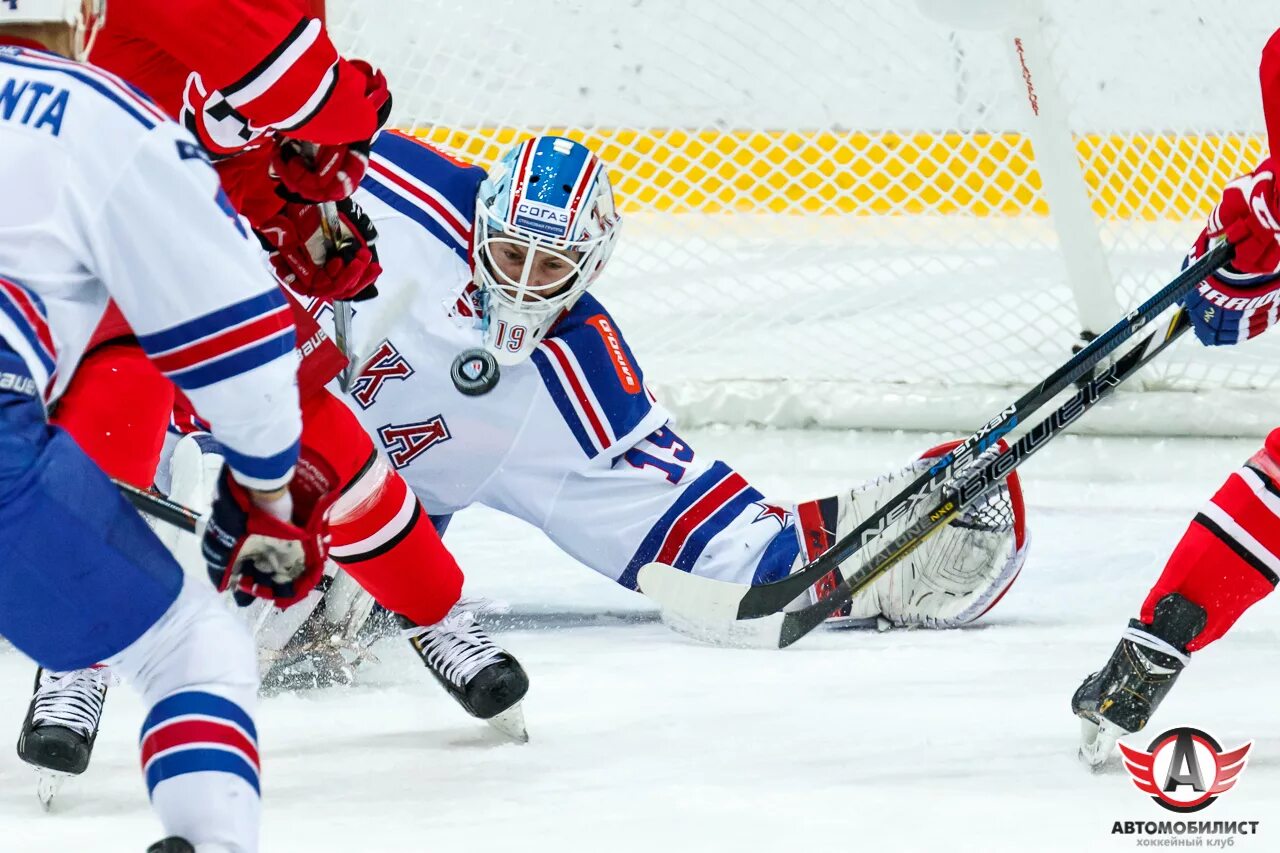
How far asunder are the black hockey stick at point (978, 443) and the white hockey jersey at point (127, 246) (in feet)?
4.08

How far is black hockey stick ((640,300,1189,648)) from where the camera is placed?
2271 mm

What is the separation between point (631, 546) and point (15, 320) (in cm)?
161

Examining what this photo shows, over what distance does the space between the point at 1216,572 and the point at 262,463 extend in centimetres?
113

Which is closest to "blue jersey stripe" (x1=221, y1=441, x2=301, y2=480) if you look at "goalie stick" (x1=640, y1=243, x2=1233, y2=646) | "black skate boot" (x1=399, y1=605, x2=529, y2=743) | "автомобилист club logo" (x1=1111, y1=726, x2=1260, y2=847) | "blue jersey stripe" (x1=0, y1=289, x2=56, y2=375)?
"blue jersey stripe" (x1=0, y1=289, x2=56, y2=375)

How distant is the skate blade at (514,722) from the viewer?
218 centimetres

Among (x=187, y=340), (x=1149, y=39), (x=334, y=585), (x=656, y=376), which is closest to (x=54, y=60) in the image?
(x=187, y=340)

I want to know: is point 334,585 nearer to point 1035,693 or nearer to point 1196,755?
point 1035,693

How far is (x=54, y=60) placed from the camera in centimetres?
129

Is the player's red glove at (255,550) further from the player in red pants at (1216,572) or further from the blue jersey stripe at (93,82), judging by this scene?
the player in red pants at (1216,572)

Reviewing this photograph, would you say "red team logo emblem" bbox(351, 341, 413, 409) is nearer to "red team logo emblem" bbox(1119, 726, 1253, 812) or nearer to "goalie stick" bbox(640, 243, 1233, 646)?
"goalie stick" bbox(640, 243, 1233, 646)

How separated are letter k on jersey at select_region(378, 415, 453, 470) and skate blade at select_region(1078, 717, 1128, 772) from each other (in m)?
1.18

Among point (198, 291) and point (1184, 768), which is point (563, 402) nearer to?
point (1184, 768)

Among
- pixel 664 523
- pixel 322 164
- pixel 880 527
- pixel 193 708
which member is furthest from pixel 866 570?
pixel 193 708

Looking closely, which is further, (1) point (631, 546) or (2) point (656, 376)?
(2) point (656, 376)
